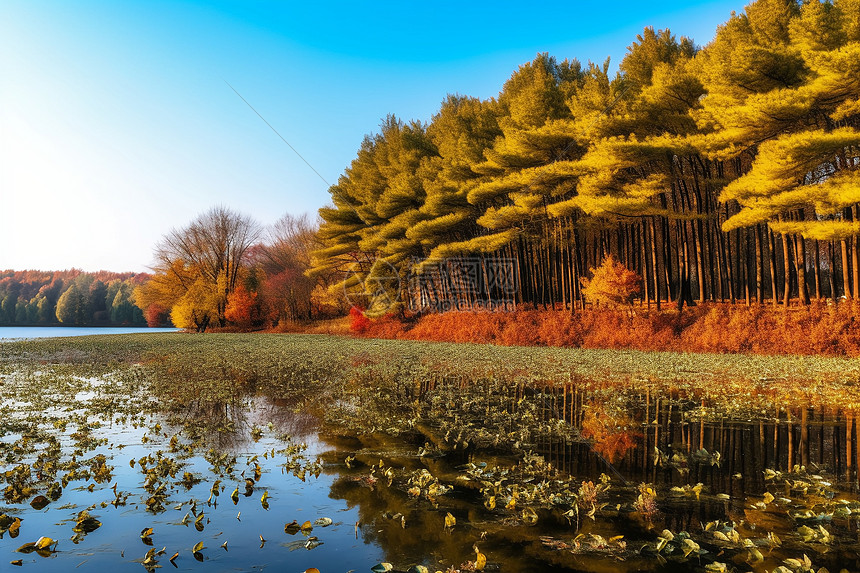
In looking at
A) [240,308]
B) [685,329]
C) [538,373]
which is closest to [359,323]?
[240,308]

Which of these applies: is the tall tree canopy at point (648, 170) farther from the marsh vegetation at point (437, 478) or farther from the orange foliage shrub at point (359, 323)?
the marsh vegetation at point (437, 478)

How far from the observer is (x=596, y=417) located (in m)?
8.07

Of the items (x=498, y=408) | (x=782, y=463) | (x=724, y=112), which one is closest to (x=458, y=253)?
(x=724, y=112)

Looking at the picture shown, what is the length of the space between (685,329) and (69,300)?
359 feet

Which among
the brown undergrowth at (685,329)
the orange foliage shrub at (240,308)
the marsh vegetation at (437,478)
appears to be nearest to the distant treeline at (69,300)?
the orange foliage shrub at (240,308)

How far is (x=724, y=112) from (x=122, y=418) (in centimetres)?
2276

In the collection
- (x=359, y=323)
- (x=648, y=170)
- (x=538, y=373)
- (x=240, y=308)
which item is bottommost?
(x=538, y=373)

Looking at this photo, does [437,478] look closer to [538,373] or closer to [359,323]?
[538,373]

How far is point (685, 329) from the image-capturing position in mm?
22156

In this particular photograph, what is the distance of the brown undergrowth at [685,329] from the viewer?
18172mm

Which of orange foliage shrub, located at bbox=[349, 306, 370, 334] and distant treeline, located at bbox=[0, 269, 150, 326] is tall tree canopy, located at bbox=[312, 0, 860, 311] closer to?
orange foliage shrub, located at bbox=[349, 306, 370, 334]

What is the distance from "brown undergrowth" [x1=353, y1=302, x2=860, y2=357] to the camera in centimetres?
1817

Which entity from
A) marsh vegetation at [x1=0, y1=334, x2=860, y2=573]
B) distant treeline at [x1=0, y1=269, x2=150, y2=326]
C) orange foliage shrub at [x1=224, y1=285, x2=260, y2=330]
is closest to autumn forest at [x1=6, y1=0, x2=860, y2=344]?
orange foliage shrub at [x1=224, y1=285, x2=260, y2=330]

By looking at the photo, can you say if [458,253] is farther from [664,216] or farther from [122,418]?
[122,418]
